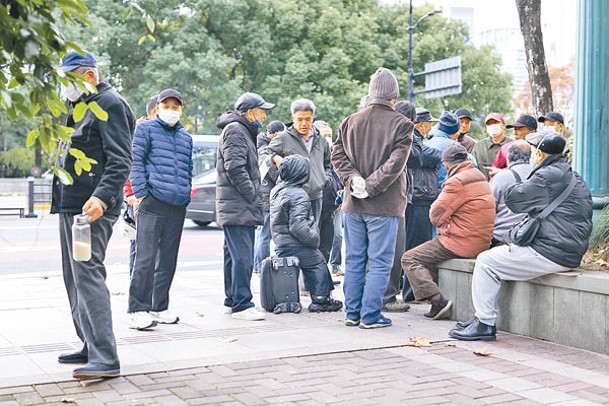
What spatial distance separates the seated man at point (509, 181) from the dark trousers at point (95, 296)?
11.9 feet

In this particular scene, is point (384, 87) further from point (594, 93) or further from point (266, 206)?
point (266, 206)

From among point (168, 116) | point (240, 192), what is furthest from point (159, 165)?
point (240, 192)

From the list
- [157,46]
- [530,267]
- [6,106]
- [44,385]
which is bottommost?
[44,385]

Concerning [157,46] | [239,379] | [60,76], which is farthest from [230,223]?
[157,46]

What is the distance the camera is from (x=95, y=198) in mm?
4973

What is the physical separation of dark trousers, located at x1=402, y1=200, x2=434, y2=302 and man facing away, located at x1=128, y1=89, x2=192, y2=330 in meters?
2.52

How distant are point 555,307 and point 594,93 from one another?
237 cm

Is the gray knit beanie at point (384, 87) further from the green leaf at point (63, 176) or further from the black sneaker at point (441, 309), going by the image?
the green leaf at point (63, 176)

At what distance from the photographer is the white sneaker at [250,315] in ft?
23.3

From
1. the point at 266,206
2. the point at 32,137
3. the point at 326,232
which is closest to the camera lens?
the point at 32,137

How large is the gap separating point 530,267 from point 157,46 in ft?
102

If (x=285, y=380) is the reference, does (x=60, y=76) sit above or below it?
above

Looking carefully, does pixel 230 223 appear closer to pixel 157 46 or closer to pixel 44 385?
pixel 44 385

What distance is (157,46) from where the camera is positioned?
116ft
